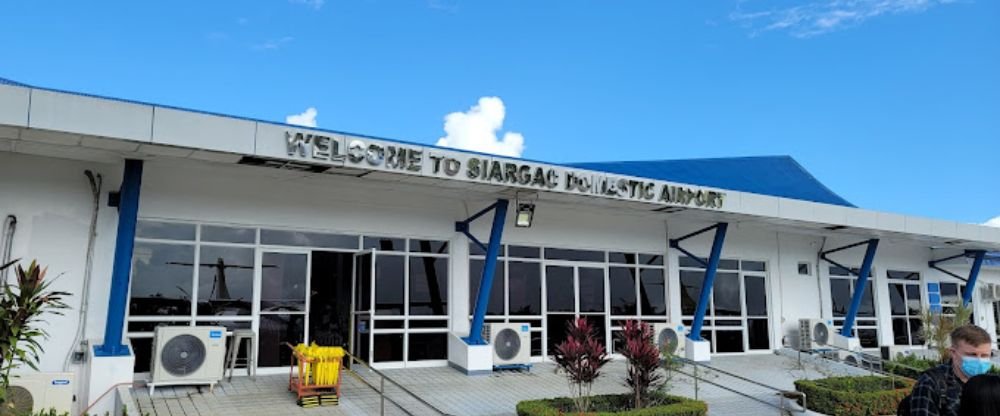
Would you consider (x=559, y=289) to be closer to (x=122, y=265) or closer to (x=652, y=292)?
(x=652, y=292)

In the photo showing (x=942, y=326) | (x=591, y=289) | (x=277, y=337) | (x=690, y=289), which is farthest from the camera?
(x=690, y=289)

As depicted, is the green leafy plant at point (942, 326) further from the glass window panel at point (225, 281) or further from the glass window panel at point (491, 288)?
the glass window panel at point (225, 281)

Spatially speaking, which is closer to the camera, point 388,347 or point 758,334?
point 388,347

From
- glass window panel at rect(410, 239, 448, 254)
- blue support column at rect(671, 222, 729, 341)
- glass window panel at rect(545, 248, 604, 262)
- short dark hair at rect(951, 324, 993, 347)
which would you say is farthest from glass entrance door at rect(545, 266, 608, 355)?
short dark hair at rect(951, 324, 993, 347)

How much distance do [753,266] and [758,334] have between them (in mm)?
1621

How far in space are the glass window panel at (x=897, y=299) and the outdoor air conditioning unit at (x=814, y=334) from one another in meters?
3.99

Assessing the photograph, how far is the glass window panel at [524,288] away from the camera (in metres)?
14.4

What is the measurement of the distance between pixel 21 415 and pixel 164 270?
3.71 metres

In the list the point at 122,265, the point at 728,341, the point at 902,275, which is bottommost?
the point at 728,341

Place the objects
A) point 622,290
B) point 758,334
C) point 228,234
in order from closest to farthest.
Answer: point 228,234 → point 622,290 → point 758,334

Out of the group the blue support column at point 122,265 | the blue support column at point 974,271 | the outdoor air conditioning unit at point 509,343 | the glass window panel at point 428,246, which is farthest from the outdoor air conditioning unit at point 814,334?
the blue support column at point 122,265

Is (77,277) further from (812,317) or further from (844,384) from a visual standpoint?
(812,317)

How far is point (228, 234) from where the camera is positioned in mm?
11695

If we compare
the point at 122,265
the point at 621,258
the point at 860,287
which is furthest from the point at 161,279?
→ the point at 860,287
